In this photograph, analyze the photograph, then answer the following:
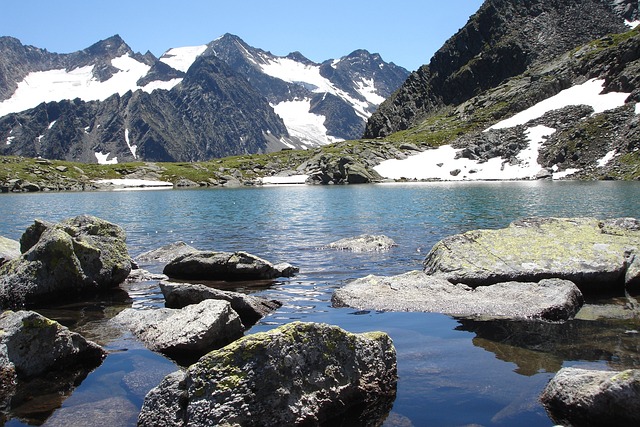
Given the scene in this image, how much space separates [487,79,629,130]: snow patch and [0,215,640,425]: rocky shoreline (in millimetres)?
136467

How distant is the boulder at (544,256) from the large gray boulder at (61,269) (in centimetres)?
1291

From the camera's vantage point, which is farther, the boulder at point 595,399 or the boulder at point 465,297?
the boulder at point 465,297

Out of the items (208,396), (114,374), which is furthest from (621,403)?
(114,374)

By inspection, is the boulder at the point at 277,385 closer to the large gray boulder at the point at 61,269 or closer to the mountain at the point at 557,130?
the large gray boulder at the point at 61,269

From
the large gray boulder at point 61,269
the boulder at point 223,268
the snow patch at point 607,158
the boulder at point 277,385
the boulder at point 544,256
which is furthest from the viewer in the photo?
the snow patch at point 607,158

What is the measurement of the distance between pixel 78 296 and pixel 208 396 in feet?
42.2

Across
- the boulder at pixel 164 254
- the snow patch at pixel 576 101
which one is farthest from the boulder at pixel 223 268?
the snow patch at pixel 576 101

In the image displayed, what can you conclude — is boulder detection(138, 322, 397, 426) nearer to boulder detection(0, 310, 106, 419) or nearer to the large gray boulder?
boulder detection(0, 310, 106, 419)

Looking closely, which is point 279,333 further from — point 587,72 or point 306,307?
point 587,72

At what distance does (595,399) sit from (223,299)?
1016 cm

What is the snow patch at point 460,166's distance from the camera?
135 m

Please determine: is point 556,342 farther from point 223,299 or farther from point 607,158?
point 607,158

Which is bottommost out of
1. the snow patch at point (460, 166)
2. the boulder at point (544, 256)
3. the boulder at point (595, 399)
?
the boulder at point (595, 399)

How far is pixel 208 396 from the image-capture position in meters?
8.27
